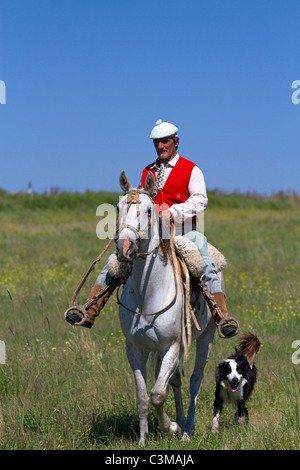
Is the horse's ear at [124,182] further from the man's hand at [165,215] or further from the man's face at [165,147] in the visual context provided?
the man's face at [165,147]

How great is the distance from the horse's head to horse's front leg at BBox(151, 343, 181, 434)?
1.19m

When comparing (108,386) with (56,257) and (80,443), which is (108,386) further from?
(56,257)

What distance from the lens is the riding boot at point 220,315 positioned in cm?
665

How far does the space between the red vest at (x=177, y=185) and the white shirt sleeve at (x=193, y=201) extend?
→ 0.20ft

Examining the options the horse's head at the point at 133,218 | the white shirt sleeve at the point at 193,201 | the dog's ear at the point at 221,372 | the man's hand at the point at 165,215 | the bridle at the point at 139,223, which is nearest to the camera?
the horse's head at the point at 133,218

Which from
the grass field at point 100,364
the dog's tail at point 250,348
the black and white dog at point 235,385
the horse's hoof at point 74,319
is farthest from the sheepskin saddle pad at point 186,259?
the dog's tail at point 250,348

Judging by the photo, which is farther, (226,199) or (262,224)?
(226,199)

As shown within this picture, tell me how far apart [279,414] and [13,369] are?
3.31m

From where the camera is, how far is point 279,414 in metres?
7.49

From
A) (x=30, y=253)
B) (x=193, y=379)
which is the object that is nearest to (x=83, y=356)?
(x=193, y=379)

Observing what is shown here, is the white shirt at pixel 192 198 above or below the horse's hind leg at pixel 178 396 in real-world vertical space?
above

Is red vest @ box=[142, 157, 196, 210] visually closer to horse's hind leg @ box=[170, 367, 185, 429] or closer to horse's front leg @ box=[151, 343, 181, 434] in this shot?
horse's front leg @ box=[151, 343, 181, 434]

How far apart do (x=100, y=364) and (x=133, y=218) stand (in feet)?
11.4
